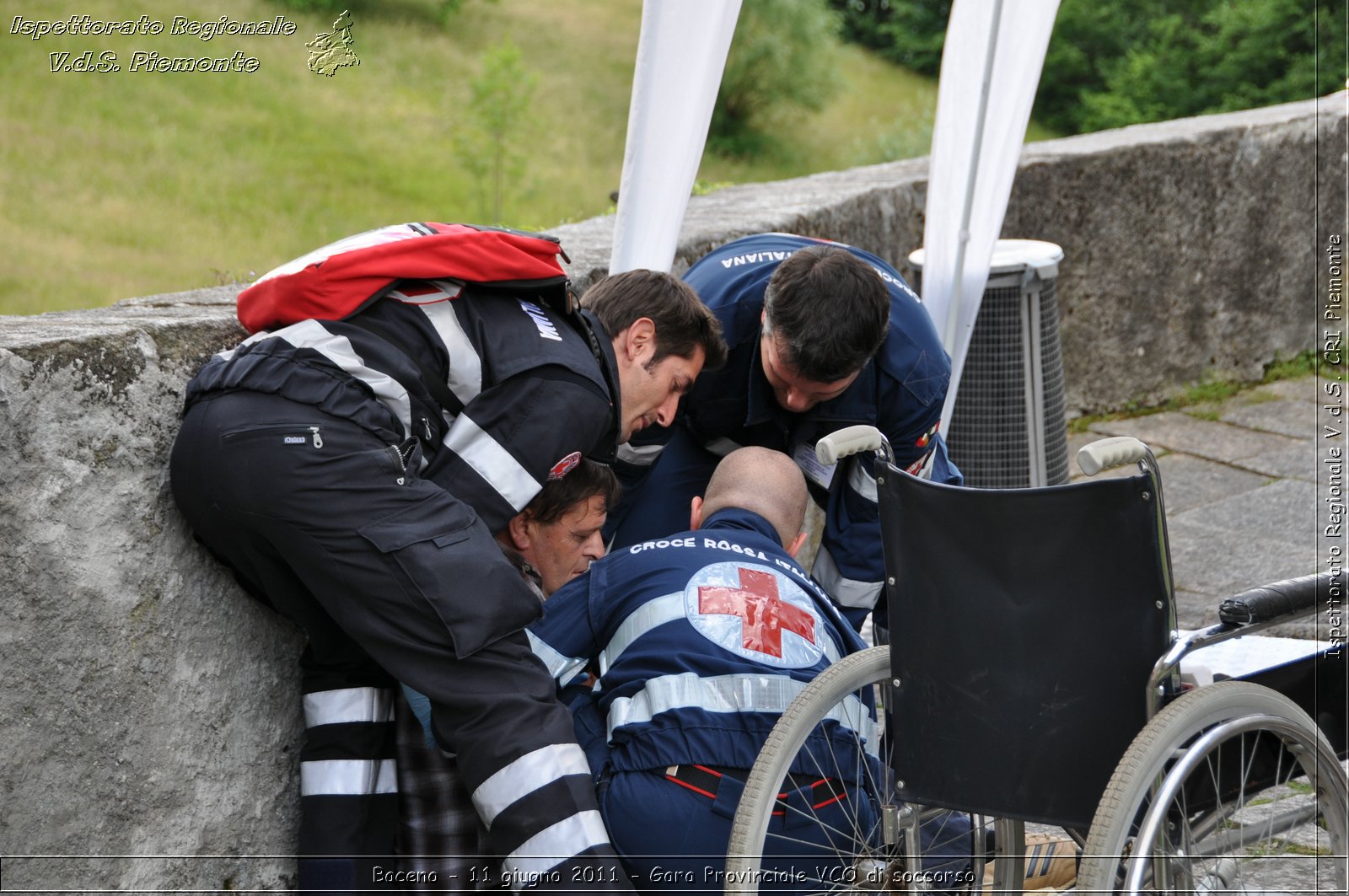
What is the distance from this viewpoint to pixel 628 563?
94.3 inches

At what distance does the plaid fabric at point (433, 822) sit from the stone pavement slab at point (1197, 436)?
152 inches

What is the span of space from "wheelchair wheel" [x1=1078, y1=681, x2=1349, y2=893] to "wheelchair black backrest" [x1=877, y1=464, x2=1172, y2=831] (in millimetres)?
110

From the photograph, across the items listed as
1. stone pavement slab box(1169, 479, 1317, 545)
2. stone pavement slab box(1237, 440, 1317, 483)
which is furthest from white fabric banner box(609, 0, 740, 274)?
stone pavement slab box(1237, 440, 1317, 483)

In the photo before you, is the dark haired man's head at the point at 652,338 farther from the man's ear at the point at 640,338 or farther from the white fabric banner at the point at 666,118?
the white fabric banner at the point at 666,118

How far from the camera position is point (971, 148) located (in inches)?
150

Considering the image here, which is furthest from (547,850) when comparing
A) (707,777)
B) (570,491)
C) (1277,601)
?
(1277,601)

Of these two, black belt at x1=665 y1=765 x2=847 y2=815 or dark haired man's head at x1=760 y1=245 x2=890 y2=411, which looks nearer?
black belt at x1=665 y1=765 x2=847 y2=815

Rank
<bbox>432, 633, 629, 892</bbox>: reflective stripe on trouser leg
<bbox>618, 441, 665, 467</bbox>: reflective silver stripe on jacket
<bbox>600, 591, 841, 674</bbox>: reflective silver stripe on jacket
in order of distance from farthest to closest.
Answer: <bbox>618, 441, 665, 467</bbox>: reflective silver stripe on jacket
<bbox>600, 591, 841, 674</bbox>: reflective silver stripe on jacket
<bbox>432, 633, 629, 892</bbox>: reflective stripe on trouser leg

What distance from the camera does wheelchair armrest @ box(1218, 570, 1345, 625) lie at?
206 cm

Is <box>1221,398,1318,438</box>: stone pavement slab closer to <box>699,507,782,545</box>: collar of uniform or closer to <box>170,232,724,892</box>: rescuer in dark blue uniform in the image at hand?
<box>699,507,782,545</box>: collar of uniform

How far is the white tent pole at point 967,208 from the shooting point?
147 inches

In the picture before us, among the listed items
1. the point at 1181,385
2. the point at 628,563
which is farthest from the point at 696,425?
the point at 1181,385

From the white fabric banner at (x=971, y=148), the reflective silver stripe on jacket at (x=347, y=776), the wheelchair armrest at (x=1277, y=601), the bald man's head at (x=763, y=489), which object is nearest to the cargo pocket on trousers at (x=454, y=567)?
the reflective silver stripe on jacket at (x=347, y=776)

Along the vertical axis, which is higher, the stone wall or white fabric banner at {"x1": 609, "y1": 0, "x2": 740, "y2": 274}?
white fabric banner at {"x1": 609, "y1": 0, "x2": 740, "y2": 274}
